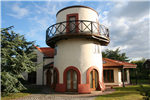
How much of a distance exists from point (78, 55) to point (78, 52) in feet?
0.91

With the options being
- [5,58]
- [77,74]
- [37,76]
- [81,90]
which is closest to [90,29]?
[77,74]

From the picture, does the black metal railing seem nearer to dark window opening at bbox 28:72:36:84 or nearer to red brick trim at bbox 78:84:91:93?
red brick trim at bbox 78:84:91:93

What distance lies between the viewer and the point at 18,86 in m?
10.9

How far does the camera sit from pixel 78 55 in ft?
36.5

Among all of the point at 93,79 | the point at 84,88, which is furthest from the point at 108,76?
the point at 84,88

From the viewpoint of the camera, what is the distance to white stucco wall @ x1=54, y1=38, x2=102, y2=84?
10992mm

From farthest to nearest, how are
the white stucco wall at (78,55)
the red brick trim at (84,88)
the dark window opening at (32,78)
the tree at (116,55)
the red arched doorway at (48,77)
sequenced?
1. the tree at (116,55)
2. the dark window opening at (32,78)
3. the red arched doorway at (48,77)
4. the white stucco wall at (78,55)
5. the red brick trim at (84,88)

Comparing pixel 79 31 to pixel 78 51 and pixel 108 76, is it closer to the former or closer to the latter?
pixel 78 51

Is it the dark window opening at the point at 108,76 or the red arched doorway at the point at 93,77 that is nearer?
the red arched doorway at the point at 93,77

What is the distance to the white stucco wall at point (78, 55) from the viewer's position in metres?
11.0

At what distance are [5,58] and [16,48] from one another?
1.41m

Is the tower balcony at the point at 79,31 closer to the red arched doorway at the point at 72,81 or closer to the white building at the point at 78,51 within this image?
the white building at the point at 78,51

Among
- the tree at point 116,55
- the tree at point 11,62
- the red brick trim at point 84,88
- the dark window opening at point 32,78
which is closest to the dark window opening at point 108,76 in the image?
the red brick trim at point 84,88

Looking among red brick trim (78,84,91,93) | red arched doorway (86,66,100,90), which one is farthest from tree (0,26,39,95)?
red arched doorway (86,66,100,90)
